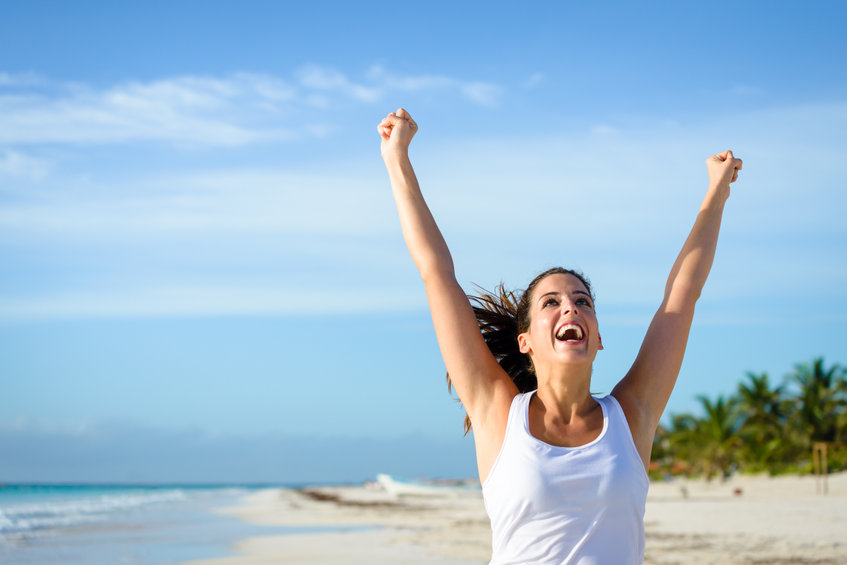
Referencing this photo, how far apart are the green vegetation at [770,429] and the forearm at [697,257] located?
33745 mm

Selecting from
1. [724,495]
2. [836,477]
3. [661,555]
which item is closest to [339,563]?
[661,555]

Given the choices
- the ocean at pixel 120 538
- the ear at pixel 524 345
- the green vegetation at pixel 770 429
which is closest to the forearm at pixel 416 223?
the ear at pixel 524 345

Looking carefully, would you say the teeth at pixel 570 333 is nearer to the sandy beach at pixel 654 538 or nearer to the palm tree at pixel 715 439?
the sandy beach at pixel 654 538

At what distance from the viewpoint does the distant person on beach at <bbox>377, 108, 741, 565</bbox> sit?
7.59 ft

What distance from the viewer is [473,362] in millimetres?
2607

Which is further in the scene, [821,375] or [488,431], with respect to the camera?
[821,375]

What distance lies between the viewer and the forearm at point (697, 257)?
2914mm

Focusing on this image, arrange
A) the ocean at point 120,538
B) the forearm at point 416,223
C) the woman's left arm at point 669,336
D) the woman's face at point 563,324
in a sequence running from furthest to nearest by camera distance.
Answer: the ocean at point 120,538 < the forearm at point 416,223 < the woman's left arm at point 669,336 < the woman's face at point 563,324

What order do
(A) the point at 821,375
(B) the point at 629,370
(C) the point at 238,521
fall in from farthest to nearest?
(A) the point at 821,375 → (C) the point at 238,521 → (B) the point at 629,370

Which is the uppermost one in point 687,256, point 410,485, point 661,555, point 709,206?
point 410,485

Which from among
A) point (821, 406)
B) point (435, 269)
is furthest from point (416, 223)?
point (821, 406)

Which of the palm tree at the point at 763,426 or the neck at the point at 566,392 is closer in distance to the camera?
the neck at the point at 566,392

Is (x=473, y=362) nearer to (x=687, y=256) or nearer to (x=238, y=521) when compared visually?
(x=687, y=256)

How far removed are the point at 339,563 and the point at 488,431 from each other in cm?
1052
